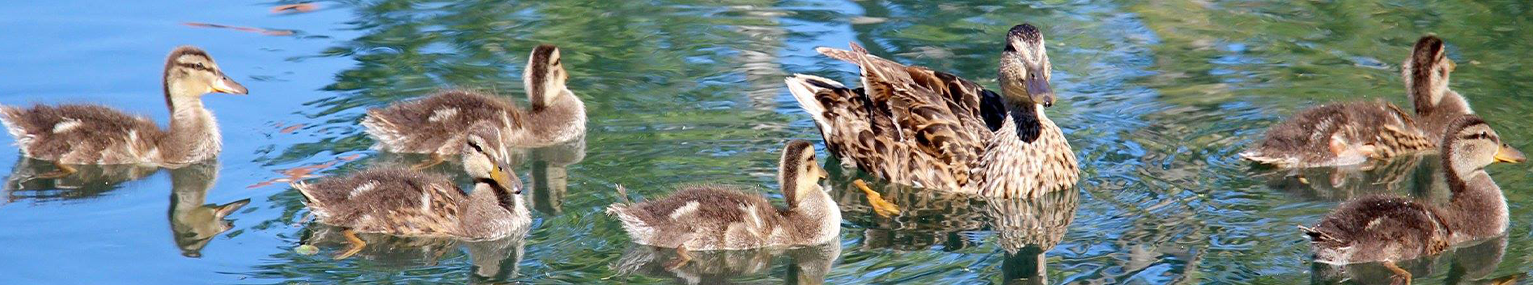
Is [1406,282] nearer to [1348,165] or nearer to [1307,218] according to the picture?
[1307,218]

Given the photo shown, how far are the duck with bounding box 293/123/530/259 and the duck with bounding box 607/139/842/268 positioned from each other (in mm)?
467

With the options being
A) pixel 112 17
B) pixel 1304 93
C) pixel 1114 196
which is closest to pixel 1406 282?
pixel 1114 196

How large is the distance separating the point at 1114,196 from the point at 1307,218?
0.81 m

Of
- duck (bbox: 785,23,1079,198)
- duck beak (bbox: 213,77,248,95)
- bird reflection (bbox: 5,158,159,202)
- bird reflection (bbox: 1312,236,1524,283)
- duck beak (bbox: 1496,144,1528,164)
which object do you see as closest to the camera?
bird reflection (bbox: 1312,236,1524,283)

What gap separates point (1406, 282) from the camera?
6531 mm

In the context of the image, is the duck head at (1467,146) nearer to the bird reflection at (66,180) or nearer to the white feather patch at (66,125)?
the bird reflection at (66,180)

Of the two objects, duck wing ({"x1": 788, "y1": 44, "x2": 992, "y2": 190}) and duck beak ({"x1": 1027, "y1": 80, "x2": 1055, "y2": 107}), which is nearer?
duck beak ({"x1": 1027, "y1": 80, "x2": 1055, "y2": 107})

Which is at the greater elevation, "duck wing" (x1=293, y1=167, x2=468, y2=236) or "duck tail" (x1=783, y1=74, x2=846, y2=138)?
"duck wing" (x1=293, y1=167, x2=468, y2=236)

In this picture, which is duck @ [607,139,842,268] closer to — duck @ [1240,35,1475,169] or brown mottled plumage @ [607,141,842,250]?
brown mottled plumage @ [607,141,842,250]

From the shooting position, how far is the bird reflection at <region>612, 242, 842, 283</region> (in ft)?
22.3

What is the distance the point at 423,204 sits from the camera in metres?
7.16

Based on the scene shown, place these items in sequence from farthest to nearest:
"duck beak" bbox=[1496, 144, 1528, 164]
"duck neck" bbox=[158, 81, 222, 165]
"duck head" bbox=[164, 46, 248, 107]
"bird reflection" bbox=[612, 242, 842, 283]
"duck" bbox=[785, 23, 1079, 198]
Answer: "duck head" bbox=[164, 46, 248, 107] → "duck neck" bbox=[158, 81, 222, 165] → "duck" bbox=[785, 23, 1079, 198] → "duck beak" bbox=[1496, 144, 1528, 164] → "bird reflection" bbox=[612, 242, 842, 283]

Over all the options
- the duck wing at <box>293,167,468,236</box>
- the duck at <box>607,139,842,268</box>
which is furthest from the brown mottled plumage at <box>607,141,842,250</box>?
the duck wing at <box>293,167,468,236</box>

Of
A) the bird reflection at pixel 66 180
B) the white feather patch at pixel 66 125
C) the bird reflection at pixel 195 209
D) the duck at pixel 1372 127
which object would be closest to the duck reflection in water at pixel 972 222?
the duck at pixel 1372 127
